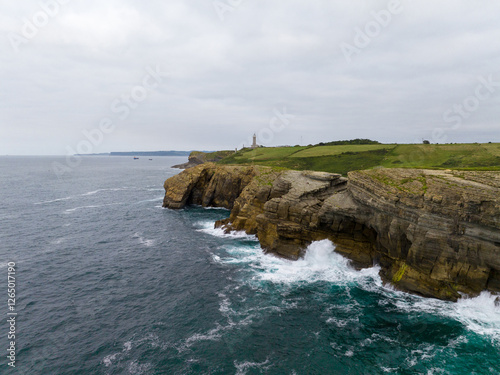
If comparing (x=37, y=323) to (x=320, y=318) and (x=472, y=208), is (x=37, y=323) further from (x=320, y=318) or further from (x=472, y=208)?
(x=472, y=208)

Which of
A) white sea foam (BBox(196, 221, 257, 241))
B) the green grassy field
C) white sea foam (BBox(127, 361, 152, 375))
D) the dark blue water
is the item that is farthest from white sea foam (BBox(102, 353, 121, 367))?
the green grassy field

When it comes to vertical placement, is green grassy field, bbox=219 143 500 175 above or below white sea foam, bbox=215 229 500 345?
above

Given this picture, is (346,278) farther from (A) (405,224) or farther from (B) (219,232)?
(B) (219,232)

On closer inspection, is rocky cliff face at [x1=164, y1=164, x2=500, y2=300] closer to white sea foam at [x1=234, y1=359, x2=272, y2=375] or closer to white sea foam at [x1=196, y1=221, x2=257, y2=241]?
white sea foam at [x1=196, y1=221, x2=257, y2=241]

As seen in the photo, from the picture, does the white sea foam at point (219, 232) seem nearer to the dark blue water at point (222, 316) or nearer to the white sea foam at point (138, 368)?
the dark blue water at point (222, 316)

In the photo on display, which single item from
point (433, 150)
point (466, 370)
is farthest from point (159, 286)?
point (433, 150)

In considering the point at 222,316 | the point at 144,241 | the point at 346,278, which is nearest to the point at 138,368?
the point at 222,316

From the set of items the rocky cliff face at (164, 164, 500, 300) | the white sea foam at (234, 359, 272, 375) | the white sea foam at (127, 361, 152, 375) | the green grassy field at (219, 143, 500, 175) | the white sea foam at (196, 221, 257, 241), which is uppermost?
the green grassy field at (219, 143, 500, 175)

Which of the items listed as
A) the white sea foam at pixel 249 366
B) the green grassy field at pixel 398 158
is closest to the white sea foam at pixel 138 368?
the white sea foam at pixel 249 366
